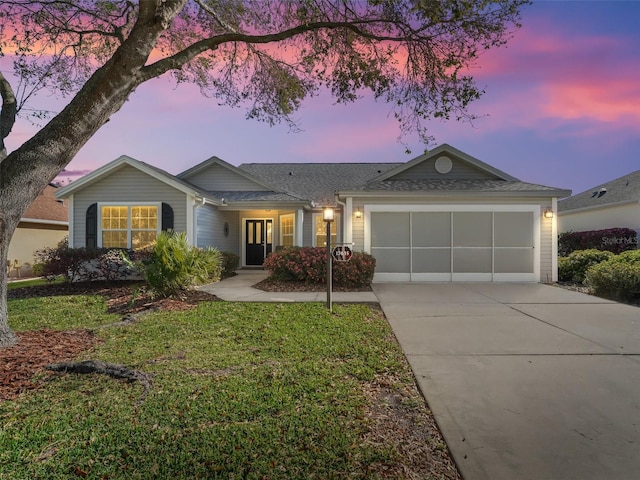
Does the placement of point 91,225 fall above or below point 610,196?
below

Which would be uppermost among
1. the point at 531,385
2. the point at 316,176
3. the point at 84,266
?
the point at 316,176

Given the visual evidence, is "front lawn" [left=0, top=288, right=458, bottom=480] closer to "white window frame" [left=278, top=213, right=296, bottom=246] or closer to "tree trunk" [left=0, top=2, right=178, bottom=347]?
"tree trunk" [left=0, top=2, right=178, bottom=347]

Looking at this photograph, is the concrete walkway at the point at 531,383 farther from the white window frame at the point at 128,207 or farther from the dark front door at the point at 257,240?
the dark front door at the point at 257,240

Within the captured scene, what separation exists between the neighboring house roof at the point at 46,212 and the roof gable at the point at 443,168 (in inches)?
616

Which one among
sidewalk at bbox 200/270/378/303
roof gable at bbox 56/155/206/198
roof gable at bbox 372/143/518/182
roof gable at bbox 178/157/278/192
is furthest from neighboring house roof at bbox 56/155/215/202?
roof gable at bbox 372/143/518/182

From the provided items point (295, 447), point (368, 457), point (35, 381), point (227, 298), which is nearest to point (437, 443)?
point (368, 457)

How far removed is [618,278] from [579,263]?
11.8 ft

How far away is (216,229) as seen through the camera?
14023mm

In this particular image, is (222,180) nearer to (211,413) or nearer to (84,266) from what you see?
(84,266)

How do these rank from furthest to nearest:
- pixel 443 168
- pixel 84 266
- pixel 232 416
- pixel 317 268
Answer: pixel 443 168 → pixel 84 266 → pixel 317 268 → pixel 232 416

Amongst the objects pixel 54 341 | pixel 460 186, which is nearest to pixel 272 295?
pixel 54 341

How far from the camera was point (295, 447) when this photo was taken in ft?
8.43

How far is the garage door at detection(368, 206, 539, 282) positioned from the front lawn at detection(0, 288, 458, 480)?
6.58 metres

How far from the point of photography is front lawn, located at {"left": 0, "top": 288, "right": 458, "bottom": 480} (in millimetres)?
2393
